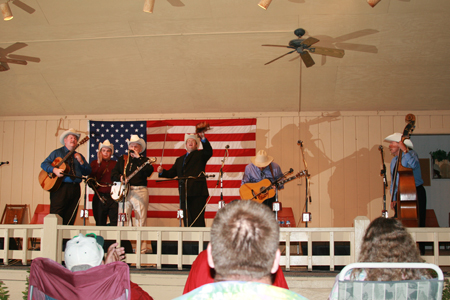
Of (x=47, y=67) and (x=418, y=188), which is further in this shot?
(x=47, y=67)

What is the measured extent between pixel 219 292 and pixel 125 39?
17.9 ft

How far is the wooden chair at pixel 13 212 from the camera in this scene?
7.20 meters

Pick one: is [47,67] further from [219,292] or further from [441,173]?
[441,173]

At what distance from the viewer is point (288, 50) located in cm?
582

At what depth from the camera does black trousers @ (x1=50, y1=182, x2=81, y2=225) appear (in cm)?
541

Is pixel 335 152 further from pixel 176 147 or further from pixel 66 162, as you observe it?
pixel 66 162

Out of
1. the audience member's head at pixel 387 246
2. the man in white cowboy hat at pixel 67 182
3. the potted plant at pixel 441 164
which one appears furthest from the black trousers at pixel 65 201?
the potted plant at pixel 441 164

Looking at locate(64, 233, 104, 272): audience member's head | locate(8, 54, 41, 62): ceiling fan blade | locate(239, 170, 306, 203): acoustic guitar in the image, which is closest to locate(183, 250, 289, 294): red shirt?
locate(64, 233, 104, 272): audience member's head

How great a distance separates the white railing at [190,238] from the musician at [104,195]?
73.1 inches

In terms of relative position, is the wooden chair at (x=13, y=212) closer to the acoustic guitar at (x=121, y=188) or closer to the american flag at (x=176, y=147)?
the american flag at (x=176, y=147)

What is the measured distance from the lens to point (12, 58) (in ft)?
20.2

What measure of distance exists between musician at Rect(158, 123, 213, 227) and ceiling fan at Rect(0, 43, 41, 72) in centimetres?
265

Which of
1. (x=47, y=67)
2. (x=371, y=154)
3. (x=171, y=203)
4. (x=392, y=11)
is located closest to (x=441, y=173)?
(x=371, y=154)

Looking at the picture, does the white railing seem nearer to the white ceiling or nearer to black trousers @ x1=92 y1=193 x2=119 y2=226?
black trousers @ x1=92 y1=193 x2=119 y2=226
